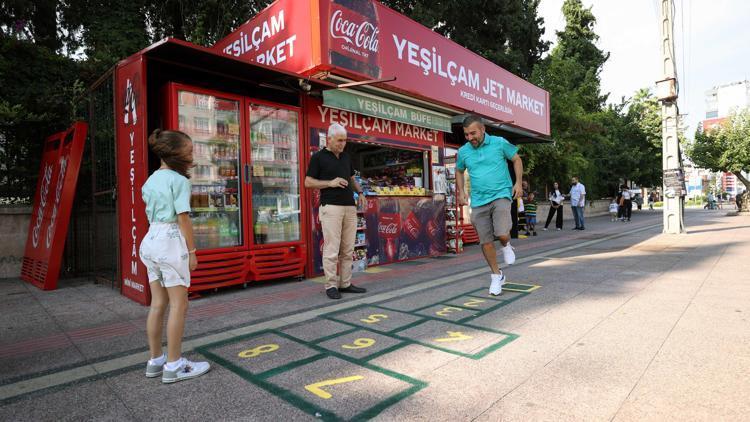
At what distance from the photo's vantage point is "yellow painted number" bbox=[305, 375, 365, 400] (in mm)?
2158

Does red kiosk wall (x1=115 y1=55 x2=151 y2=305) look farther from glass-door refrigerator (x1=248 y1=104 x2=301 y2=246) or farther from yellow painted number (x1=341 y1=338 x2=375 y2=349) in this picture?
yellow painted number (x1=341 y1=338 x2=375 y2=349)

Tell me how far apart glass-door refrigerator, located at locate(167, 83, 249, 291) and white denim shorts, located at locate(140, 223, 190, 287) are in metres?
2.28

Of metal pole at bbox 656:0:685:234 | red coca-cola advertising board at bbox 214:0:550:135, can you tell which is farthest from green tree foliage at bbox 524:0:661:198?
red coca-cola advertising board at bbox 214:0:550:135

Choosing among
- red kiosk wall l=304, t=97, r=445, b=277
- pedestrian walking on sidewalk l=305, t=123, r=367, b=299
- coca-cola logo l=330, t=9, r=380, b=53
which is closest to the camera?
pedestrian walking on sidewalk l=305, t=123, r=367, b=299

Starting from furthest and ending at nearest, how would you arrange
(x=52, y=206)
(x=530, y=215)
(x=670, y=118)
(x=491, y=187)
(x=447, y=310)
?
(x=530, y=215)
(x=670, y=118)
(x=52, y=206)
(x=491, y=187)
(x=447, y=310)

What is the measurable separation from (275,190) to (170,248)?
3.23 metres

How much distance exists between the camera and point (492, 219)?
4332mm

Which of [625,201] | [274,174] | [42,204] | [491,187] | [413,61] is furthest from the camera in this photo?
[625,201]

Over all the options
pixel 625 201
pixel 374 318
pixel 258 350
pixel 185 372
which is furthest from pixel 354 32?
pixel 625 201

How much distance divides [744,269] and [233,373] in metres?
6.29

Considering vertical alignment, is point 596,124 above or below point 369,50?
above

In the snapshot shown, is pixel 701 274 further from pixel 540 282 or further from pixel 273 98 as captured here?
pixel 273 98

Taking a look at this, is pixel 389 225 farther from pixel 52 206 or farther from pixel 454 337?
pixel 52 206

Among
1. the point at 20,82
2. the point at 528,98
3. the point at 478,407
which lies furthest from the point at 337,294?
the point at 528,98
